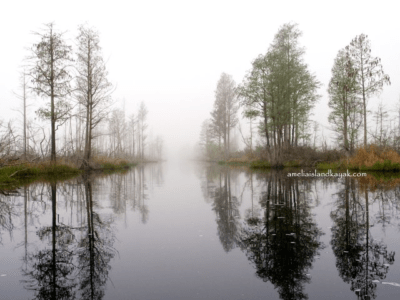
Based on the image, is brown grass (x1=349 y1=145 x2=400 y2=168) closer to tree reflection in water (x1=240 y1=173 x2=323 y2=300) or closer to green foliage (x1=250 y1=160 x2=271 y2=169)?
green foliage (x1=250 y1=160 x2=271 y2=169)

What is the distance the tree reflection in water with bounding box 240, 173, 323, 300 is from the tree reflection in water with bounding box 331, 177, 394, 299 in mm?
336

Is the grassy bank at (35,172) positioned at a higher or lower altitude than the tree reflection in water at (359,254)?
higher

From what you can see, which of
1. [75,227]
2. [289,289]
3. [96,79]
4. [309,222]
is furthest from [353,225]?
[96,79]

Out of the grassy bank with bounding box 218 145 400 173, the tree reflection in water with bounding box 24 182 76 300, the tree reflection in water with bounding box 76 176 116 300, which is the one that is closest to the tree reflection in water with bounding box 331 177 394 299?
the tree reflection in water with bounding box 76 176 116 300

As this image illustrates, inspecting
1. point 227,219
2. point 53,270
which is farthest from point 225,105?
point 53,270

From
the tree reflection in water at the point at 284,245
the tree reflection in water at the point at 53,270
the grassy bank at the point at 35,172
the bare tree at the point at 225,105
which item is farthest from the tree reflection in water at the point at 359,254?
the bare tree at the point at 225,105

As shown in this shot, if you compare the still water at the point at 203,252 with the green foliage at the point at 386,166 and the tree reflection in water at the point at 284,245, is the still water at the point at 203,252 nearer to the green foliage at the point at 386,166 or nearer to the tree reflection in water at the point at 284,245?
the tree reflection in water at the point at 284,245

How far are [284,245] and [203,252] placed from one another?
1.22 metres

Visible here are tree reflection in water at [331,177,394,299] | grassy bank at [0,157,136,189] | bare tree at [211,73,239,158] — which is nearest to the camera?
tree reflection in water at [331,177,394,299]

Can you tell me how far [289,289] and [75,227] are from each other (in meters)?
4.10

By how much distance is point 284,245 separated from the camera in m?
3.74

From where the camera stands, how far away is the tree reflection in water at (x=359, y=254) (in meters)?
2.68

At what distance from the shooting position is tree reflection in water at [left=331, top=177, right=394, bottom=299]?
105 inches

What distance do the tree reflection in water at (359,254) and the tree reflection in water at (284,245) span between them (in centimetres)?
A: 34
